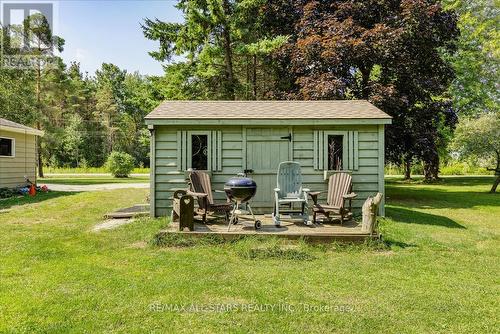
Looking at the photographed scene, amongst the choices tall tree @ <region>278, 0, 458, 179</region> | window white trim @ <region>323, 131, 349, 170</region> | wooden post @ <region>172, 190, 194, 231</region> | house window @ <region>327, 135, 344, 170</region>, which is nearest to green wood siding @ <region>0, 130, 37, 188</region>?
wooden post @ <region>172, 190, 194, 231</region>

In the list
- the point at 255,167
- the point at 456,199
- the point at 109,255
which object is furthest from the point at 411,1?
the point at 109,255

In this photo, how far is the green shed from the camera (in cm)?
773

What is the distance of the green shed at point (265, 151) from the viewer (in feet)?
25.4

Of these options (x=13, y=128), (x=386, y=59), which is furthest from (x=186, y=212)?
(x=13, y=128)

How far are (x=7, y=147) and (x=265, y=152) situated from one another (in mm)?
10731

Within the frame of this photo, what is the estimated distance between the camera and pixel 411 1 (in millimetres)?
12203

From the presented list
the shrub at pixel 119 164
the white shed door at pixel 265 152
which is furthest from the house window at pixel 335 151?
the shrub at pixel 119 164

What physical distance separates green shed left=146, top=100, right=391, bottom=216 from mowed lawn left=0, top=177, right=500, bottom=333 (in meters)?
1.42

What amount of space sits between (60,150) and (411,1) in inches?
1367

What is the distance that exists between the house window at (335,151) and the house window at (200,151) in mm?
2858

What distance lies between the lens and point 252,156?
25.7 ft

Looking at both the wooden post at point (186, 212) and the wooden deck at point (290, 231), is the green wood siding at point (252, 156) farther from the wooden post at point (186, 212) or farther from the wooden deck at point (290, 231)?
the wooden post at point (186, 212)

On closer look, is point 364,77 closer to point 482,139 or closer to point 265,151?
point 482,139

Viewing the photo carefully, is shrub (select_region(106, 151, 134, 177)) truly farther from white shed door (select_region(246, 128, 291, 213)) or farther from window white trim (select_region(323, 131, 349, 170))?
window white trim (select_region(323, 131, 349, 170))
